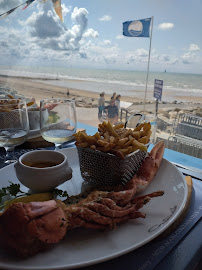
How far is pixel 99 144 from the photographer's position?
2.47ft

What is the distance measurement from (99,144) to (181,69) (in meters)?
20.7

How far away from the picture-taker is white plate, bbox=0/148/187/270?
0.42 m

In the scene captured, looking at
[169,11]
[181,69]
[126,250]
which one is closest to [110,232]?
[126,250]

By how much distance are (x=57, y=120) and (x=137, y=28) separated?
5296 mm

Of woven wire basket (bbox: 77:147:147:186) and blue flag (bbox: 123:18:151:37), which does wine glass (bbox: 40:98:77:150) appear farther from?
blue flag (bbox: 123:18:151:37)

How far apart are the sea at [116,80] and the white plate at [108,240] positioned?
14.3m

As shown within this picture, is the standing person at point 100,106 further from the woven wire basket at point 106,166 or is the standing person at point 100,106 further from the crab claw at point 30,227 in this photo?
the crab claw at point 30,227

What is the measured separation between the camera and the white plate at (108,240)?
418 millimetres

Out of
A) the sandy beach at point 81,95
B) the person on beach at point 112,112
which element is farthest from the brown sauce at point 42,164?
the sandy beach at point 81,95

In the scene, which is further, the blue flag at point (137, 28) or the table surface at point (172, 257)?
the blue flag at point (137, 28)

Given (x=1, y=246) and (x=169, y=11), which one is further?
(x=169, y=11)

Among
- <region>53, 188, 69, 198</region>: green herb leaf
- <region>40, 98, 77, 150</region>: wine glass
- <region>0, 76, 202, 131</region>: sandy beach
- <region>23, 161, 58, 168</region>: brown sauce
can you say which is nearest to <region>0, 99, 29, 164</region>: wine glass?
<region>40, 98, 77, 150</region>: wine glass

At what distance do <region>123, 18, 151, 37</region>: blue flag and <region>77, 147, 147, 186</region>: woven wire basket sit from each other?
530 centimetres

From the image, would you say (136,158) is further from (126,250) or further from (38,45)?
(38,45)
